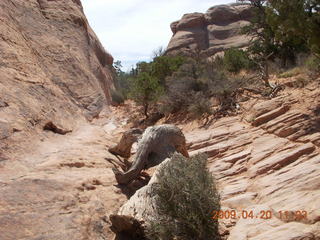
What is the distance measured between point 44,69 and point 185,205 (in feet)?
25.9

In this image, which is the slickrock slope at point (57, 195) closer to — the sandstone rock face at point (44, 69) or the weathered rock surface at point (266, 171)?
the weathered rock surface at point (266, 171)

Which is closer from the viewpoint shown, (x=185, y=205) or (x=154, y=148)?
(x=185, y=205)

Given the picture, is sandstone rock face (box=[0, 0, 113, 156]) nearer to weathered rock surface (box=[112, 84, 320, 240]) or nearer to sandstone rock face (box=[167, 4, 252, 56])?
weathered rock surface (box=[112, 84, 320, 240])

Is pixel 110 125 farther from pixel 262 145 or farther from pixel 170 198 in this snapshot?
pixel 170 198

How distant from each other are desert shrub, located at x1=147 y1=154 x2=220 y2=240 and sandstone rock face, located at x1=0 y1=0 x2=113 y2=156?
3078mm

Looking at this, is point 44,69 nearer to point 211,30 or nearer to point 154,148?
point 154,148

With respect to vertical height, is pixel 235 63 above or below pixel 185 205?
above

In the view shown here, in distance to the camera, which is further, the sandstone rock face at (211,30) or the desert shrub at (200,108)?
the sandstone rock face at (211,30)

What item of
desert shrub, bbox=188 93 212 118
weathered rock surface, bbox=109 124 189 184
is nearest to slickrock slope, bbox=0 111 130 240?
weathered rock surface, bbox=109 124 189 184

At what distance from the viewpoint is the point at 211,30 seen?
38.8 m

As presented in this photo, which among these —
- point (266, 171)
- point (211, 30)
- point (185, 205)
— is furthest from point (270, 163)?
point (211, 30)

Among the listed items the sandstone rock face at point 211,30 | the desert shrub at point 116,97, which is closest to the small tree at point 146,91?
the desert shrub at point 116,97

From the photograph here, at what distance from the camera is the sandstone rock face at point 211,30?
123 feet

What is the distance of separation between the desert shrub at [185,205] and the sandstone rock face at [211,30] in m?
32.5
